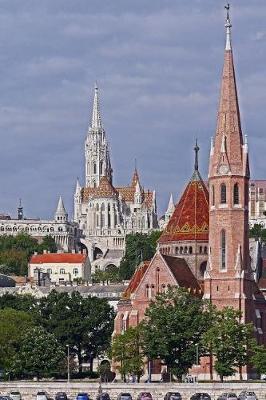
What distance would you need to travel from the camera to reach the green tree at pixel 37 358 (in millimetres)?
144000

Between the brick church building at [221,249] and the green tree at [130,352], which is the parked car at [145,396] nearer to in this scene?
the green tree at [130,352]

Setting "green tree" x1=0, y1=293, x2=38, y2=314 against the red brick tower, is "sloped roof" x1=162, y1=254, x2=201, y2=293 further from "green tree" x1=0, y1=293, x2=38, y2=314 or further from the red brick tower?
"green tree" x1=0, y1=293, x2=38, y2=314

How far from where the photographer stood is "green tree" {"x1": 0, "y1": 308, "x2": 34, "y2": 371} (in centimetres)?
14988

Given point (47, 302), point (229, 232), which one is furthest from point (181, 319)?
point (47, 302)

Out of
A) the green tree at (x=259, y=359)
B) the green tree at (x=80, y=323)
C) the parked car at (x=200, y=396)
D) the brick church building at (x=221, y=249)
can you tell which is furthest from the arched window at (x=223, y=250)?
the parked car at (x=200, y=396)

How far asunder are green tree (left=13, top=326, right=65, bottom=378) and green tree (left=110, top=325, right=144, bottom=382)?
212 inches

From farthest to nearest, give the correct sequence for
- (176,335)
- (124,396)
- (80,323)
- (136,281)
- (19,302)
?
(19,302)
(80,323)
(136,281)
(176,335)
(124,396)

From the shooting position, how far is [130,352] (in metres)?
143

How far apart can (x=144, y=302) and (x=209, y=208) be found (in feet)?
35.4

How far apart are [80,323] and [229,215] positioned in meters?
25.0

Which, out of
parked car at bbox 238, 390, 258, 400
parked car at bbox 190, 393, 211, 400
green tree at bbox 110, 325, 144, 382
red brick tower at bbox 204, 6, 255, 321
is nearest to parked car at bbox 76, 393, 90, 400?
parked car at bbox 190, 393, 211, 400

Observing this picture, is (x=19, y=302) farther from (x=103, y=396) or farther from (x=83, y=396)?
(x=83, y=396)

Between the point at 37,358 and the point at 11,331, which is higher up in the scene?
the point at 11,331

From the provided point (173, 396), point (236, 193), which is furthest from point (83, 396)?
point (236, 193)
